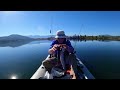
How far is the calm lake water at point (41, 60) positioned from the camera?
445 centimetres

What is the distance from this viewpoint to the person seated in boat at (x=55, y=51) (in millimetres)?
2707

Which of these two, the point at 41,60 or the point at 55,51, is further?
the point at 41,60

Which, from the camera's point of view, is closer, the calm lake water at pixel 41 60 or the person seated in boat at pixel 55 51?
the person seated in boat at pixel 55 51

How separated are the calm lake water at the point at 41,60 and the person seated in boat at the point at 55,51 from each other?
27 centimetres

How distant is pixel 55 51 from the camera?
114 inches

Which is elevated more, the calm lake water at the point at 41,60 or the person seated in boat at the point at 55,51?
the person seated in boat at the point at 55,51

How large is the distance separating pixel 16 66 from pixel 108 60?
2735mm

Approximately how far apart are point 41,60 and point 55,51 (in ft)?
9.93

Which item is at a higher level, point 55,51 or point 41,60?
point 55,51

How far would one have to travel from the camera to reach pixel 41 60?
5867mm
